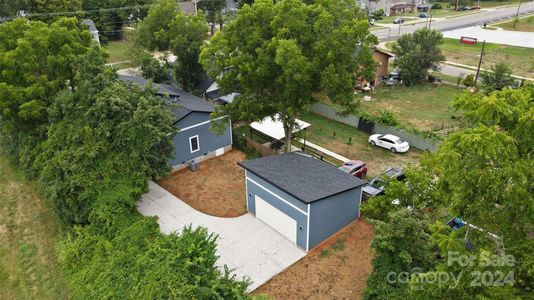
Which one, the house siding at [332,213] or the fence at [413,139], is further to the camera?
the fence at [413,139]

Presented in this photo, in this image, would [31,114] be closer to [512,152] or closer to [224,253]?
[224,253]

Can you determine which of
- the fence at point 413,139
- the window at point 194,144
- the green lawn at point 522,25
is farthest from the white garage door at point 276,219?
the green lawn at point 522,25

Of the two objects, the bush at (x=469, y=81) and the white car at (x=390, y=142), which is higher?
the bush at (x=469, y=81)

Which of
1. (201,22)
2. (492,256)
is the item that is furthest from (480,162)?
(201,22)

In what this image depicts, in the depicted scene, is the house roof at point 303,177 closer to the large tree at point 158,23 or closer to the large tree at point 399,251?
the large tree at point 399,251

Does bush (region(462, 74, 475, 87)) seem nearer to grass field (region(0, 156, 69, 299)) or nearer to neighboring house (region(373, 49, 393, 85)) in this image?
neighboring house (region(373, 49, 393, 85))
